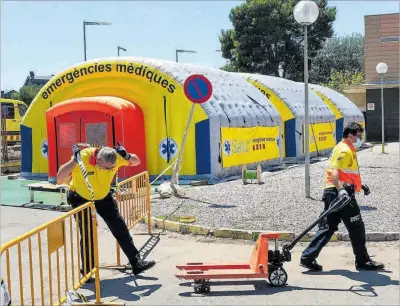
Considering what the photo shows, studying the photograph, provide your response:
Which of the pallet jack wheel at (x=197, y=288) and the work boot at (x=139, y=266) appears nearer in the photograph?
the pallet jack wheel at (x=197, y=288)

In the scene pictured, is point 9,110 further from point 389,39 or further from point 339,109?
point 389,39

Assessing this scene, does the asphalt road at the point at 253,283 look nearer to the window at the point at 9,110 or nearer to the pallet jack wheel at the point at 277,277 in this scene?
the pallet jack wheel at the point at 277,277

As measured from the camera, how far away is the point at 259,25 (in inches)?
1802

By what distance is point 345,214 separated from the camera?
6.54m

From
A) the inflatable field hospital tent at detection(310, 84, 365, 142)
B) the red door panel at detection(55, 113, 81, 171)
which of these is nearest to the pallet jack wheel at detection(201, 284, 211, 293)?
the red door panel at detection(55, 113, 81, 171)

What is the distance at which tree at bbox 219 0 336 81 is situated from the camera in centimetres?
4562

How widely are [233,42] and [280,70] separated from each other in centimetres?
472

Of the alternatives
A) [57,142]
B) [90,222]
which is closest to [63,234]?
[90,222]

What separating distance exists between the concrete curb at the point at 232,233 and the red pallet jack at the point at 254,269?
2017 millimetres

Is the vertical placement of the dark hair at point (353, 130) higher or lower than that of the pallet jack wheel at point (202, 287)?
higher

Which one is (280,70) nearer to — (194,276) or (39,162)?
(39,162)

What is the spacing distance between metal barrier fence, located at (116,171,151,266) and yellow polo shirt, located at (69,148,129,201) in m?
1.37

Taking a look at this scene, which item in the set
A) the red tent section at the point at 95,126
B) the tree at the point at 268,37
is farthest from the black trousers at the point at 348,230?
the tree at the point at 268,37

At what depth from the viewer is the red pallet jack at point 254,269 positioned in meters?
5.90
